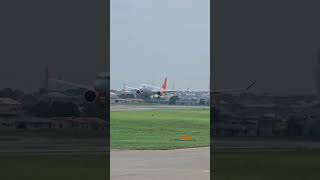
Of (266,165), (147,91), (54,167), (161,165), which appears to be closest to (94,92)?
(161,165)

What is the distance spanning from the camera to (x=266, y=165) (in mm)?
11578

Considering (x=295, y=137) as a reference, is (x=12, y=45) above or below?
above

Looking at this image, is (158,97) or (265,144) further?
(158,97)

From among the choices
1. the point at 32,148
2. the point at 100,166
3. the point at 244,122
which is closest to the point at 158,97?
the point at 244,122

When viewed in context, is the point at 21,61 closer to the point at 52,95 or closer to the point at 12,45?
the point at 12,45

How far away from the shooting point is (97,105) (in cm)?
1592

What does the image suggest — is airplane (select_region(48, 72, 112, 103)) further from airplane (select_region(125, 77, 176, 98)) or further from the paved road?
airplane (select_region(125, 77, 176, 98))

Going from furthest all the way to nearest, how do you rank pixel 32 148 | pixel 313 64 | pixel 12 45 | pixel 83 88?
1. pixel 83 88
2. pixel 32 148
3. pixel 313 64
4. pixel 12 45

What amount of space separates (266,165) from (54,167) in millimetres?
3921

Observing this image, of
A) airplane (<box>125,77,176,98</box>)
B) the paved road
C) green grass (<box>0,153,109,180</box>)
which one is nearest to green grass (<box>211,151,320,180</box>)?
the paved road

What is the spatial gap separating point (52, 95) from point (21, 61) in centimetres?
→ 472

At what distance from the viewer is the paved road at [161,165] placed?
32.5 ft

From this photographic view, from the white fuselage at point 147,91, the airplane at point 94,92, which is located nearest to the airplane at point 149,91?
the white fuselage at point 147,91

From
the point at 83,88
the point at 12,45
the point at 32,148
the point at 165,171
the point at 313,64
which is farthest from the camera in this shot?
the point at 83,88
